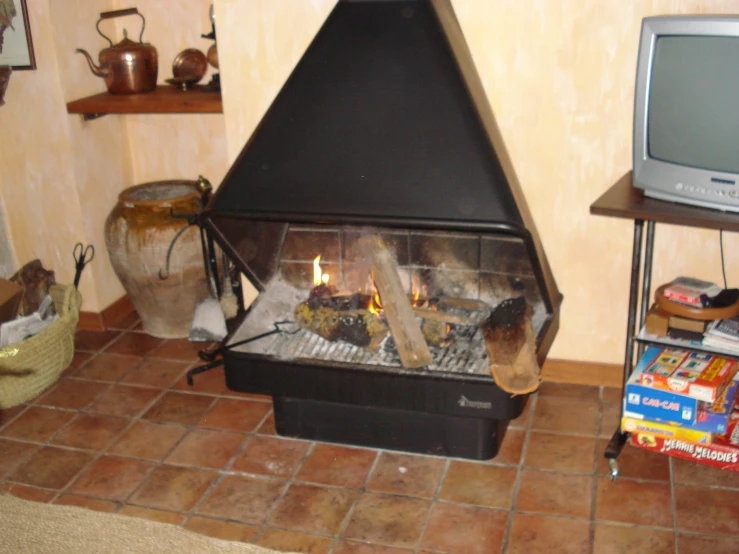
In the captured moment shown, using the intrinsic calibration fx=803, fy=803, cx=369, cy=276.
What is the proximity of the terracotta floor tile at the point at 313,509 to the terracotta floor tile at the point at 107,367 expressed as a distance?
39.2 inches

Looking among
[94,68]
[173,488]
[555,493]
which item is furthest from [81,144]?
[555,493]

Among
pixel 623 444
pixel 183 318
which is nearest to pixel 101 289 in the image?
pixel 183 318

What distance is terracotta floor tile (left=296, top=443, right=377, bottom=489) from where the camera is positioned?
2.30 metres

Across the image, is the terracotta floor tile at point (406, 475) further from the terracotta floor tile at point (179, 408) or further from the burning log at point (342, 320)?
the terracotta floor tile at point (179, 408)

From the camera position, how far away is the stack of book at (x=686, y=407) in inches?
86.0

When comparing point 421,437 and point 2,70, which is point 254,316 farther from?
point 2,70

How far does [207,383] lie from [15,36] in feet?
4.64

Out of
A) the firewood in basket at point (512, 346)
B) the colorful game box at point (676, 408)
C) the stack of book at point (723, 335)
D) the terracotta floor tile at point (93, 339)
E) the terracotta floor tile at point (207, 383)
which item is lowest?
the terracotta floor tile at point (207, 383)

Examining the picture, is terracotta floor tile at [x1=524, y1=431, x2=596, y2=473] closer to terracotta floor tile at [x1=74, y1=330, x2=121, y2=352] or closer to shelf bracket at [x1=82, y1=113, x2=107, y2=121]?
terracotta floor tile at [x1=74, y1=330, x2=121, y2=352]

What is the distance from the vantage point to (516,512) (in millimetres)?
2148

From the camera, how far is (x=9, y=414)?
272 cm

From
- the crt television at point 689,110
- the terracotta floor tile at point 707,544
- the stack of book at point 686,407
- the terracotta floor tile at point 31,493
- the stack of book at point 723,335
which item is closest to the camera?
the crt television at point 689,110

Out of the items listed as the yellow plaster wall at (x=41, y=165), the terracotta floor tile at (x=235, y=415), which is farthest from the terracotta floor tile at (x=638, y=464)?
the yellow plaster wall at (x=41, y=165)

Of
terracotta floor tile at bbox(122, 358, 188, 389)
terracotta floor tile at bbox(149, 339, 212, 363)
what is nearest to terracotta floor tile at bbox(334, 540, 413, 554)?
terracotta floor tile at bbox(122, 358, 188, 389)
